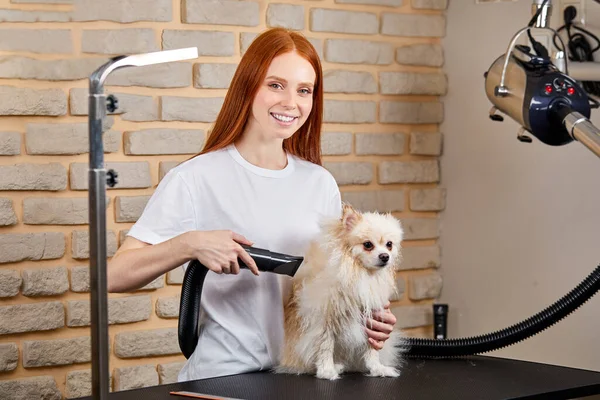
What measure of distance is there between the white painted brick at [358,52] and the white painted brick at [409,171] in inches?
12.1

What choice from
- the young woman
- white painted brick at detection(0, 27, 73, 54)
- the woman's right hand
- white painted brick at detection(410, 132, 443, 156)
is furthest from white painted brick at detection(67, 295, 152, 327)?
white painted brick at detection(410, 132, 443, 156)

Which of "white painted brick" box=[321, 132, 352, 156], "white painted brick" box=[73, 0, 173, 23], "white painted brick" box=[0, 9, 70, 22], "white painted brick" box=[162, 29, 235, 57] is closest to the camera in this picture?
"white painted brick" box=[0, 9, 70, 22]

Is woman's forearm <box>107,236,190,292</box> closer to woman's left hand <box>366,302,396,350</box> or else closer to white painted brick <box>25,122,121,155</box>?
woman's left hand <box>366,302,396,350</box>

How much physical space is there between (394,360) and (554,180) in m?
0.94

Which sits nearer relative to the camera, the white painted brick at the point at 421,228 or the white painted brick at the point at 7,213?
the white painted brick at the point at 7,213

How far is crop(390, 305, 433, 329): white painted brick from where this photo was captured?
8.57 ft

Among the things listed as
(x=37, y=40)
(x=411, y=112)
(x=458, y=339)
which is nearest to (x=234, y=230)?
(x=458, y=339)

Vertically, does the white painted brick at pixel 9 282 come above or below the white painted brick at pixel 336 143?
below

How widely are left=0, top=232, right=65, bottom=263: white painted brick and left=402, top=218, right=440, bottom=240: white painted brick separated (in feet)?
3.44

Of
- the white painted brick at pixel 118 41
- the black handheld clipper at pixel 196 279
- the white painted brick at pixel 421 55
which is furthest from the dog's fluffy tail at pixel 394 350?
the white painted brick at pixel 421 55

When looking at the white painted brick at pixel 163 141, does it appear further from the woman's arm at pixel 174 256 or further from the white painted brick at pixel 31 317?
the woman's arm at pixel 174 256

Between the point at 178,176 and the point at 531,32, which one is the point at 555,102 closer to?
the point at 531,32

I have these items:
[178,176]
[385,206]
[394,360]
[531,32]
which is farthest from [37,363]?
[531,32]

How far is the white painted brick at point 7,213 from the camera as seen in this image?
6.52ft
